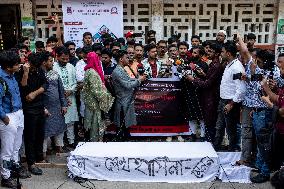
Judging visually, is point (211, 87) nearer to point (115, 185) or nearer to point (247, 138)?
point (247, 138)

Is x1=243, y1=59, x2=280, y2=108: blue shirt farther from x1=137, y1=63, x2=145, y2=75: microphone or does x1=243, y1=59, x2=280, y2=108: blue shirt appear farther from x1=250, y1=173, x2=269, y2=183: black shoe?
x1=137, y1=63, x2=145, y2=75: microphone

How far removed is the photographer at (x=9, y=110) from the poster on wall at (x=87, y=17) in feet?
16.1

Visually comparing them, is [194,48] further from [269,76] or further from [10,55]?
[10,55]

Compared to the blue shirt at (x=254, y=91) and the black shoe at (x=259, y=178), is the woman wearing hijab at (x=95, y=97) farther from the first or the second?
the black shoe at (x=259, y=178)

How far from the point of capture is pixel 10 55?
5223 mm

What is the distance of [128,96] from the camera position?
6.82 meters

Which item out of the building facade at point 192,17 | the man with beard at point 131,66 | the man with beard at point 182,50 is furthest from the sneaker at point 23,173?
the building facade at point 192,17

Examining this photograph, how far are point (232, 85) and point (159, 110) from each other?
1681 millimetres

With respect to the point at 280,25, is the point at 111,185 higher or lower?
lower

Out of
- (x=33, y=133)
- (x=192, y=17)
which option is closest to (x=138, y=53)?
(x=33, y=133)

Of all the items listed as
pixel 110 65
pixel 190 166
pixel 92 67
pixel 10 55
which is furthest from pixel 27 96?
pixel 190 166

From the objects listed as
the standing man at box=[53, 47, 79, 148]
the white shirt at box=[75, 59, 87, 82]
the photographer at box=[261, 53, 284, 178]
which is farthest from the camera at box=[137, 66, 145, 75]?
the photographer at box=[261, 53, 284, 178]

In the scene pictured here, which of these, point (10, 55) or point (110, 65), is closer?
point (10, 55)

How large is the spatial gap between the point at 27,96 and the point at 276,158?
141 inches
